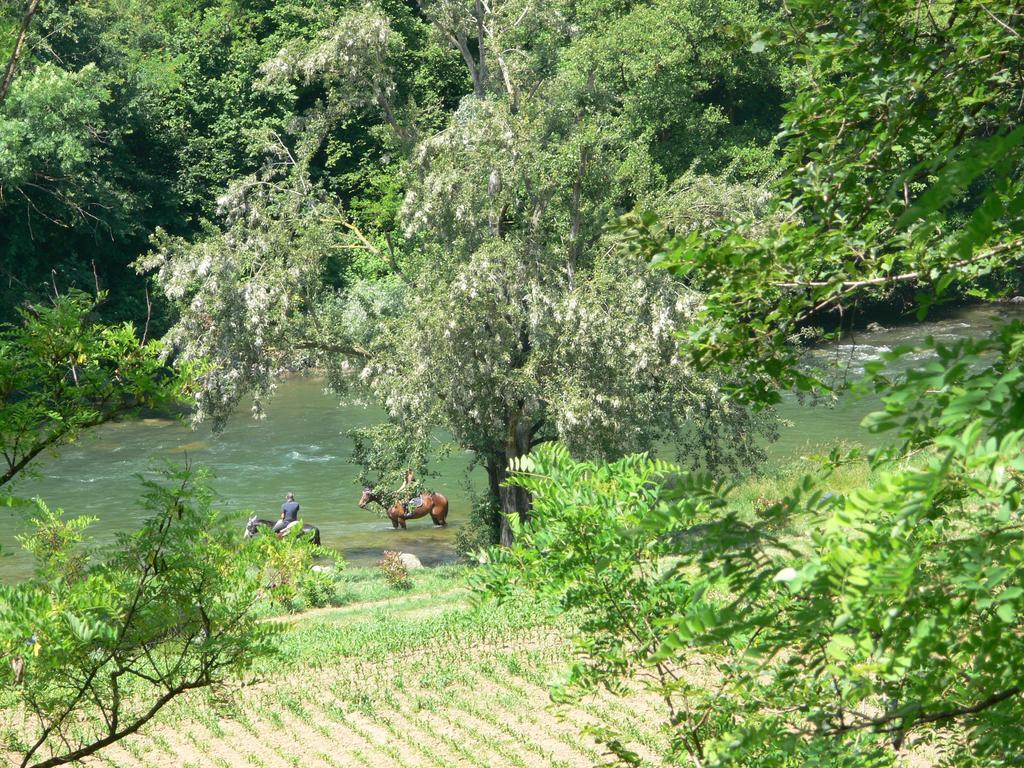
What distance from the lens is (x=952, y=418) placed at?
254 cm

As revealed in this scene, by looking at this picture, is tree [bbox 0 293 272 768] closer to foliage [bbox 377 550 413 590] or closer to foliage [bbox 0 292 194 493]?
foliage [bbox 0 292 194 493]

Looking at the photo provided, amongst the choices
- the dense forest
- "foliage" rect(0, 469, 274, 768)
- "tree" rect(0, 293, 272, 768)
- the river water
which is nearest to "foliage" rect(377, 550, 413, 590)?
the dense forest

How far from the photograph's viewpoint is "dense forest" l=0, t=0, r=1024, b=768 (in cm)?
323

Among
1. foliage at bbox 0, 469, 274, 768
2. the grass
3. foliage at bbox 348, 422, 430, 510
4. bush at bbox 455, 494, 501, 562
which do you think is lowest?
bush at bbox 455, 494, 501, 562

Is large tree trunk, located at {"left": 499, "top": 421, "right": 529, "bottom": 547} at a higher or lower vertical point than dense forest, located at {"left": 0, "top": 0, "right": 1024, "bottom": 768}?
lower

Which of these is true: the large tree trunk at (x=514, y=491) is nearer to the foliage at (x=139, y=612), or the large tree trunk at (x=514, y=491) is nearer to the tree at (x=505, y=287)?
the tree at (x=505, y=287)

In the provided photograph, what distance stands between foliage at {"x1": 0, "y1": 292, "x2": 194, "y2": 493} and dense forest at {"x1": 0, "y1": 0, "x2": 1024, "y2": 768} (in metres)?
0.02

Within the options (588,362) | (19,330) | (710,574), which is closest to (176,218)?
(588,362)

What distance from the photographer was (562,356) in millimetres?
15898

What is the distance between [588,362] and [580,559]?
11.1 m

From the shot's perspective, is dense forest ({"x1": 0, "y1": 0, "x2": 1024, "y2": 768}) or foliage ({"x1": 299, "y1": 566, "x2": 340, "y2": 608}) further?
foliage ({"x1": 299, "y1": 566, "x2": 340, "y2": 608})

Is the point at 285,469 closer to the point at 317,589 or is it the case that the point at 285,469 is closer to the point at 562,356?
the point at 317,589

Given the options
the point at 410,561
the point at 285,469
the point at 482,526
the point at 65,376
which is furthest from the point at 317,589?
the point at 285,469

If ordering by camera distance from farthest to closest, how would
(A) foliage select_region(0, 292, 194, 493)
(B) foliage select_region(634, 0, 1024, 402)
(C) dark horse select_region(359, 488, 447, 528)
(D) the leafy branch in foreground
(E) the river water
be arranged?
(C) dark horse select_region(359, 488, 447, 528)
(E) the river water
(A) foliage select_region(0, 292, 194, 493)
(B) foliage select_region(634, 0, 1024, 402)
(D) the leafy branch in foreground
